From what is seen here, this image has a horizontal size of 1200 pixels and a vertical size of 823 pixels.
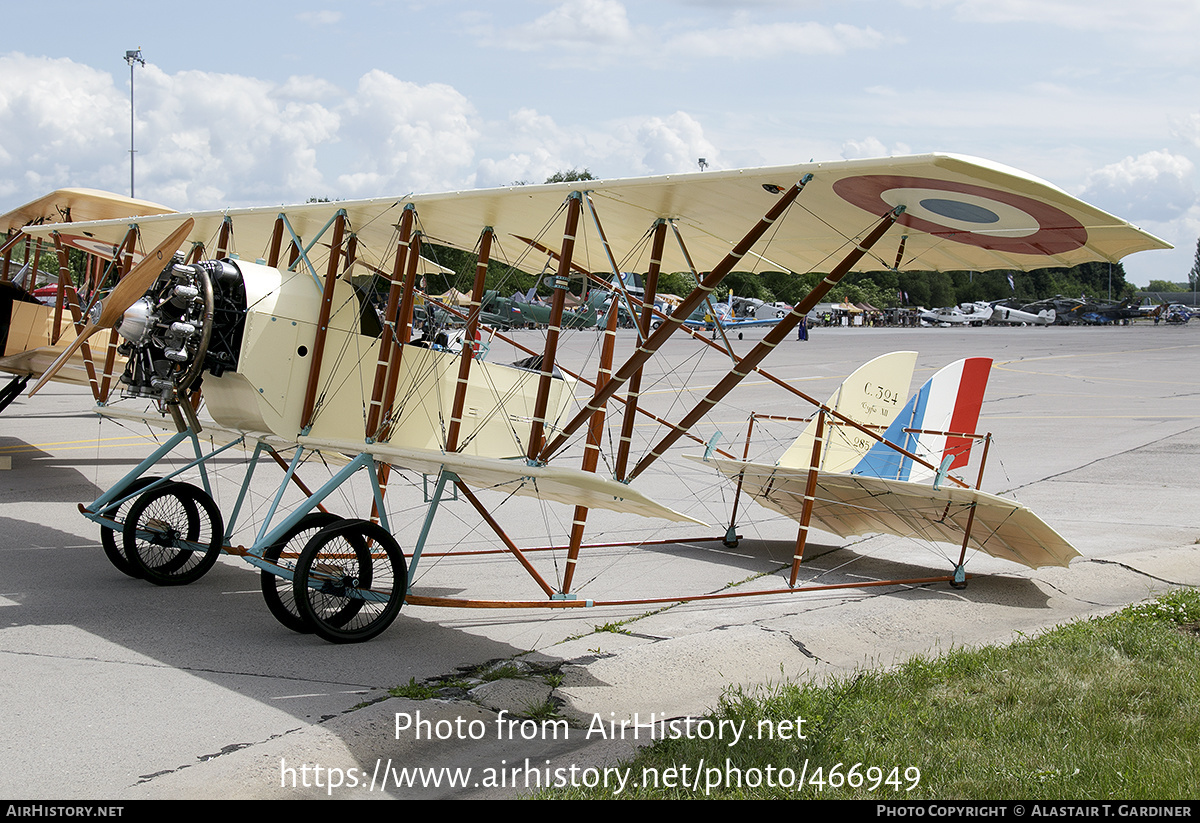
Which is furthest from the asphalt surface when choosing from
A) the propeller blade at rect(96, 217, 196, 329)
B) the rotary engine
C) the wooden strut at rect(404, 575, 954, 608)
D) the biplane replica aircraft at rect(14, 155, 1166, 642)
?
the propeller blade at rect(96, 217, 196, 329)

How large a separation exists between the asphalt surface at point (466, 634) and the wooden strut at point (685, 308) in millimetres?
1563

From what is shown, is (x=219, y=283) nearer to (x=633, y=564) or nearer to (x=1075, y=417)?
(x=633, y=564)

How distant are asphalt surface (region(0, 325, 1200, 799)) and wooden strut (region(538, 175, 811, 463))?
156cm

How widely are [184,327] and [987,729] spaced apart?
5508 millimetres

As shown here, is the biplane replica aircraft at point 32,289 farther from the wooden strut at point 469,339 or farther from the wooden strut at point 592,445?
the wooden strut at point 592,445

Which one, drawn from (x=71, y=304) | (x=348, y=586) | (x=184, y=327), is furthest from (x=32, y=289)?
(x=348, y=586)

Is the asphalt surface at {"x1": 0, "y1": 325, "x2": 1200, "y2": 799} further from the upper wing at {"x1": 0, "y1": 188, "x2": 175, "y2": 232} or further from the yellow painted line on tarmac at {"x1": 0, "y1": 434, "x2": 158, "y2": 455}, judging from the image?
the upper wing at {"x1": 0, "y1": 188, "x2": 175, "y2": 232}

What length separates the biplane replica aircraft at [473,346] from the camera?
6031 millimetres

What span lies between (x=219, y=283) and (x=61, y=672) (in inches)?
107

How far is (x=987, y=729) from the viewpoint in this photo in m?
4.85

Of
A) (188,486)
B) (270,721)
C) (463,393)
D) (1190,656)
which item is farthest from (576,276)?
(1190,656)

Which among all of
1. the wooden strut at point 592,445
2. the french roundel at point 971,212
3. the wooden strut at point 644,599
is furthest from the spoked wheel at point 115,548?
the french roundel at point 971,212

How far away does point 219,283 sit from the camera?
6863 millimetres

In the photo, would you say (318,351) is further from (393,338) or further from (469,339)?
(469,339)
